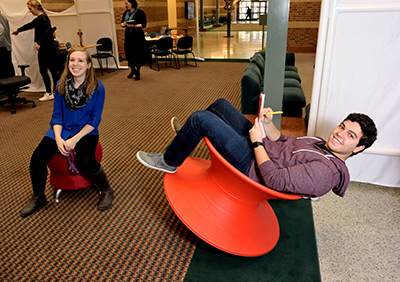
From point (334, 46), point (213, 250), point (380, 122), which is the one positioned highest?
point (334, 46)

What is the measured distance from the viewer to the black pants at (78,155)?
2191mm

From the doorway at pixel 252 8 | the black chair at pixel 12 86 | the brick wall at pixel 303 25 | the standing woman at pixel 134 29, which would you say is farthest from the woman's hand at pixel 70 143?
the doorway at pixel 252 8

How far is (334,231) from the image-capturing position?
2.09m

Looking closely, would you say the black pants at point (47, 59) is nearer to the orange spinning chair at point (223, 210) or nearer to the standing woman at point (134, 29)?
the standing woman at point (134, 29)

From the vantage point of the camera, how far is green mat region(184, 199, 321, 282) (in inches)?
68.7

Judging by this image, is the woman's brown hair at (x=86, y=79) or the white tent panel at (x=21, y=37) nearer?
the woman's brown hair at (x=86, y=79)

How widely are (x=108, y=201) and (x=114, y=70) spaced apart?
Answer: 625 centimetres

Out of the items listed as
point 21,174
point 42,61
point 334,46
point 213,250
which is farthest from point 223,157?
point 42,61

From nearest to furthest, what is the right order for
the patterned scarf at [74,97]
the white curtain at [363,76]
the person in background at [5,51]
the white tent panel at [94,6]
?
1. the white curtain at [363,76]
2. the patterned scarf at [74,97]
3. the person in background at [5,51]
4. the white tent panel at [94,6]

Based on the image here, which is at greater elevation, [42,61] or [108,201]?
[42,61]

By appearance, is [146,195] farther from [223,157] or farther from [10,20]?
[10,20]

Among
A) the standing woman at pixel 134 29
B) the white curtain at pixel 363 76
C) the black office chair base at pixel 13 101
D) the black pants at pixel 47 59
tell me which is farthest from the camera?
the standing woman at pixel 134 29

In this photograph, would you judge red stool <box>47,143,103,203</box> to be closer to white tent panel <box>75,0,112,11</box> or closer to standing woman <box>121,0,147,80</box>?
standing woman <box>121,0,147,80</box>

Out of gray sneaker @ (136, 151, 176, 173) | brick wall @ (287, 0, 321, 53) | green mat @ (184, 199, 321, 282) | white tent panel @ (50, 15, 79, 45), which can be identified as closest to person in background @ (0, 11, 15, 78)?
white tent panel @ (50, 15, 79, 45)
